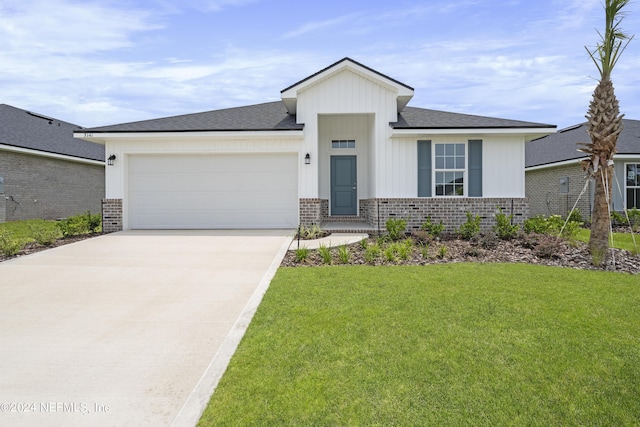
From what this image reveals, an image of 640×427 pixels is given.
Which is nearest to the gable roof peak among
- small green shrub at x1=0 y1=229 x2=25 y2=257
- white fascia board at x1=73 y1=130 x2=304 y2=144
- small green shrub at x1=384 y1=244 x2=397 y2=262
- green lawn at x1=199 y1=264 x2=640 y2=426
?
white fascia board at x1=73 y1=130 x2=304 y2=144

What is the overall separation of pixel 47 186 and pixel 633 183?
25.9 meters

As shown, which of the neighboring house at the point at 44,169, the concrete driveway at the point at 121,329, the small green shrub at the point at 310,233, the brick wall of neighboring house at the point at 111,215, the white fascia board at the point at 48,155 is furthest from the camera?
the neighboring house at the point at 44,169

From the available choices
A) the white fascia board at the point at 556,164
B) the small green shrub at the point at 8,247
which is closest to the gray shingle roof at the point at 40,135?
the small green shrub at the point at 8,247

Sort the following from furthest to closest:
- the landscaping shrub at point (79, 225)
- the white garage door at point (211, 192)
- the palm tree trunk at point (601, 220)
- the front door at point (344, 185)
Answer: the front door at point (344, 185)
the white garage door at point (211, 192)
the landscaping shrub at point (79, 225)
the palm tree trunk at point (601, 220)

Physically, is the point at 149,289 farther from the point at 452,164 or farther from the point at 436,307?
the point at 452,164

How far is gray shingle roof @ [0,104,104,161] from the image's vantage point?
644 inches

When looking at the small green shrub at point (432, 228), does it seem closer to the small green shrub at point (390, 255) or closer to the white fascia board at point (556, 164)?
the small green shrub at point (390, 255)

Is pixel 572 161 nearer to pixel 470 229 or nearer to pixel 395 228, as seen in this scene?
pixel 470 229

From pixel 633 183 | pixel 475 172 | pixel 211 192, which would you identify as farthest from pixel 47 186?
pixel 633 183

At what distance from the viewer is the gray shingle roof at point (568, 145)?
54.6ft

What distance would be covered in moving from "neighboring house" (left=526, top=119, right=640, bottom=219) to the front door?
9.12 metres

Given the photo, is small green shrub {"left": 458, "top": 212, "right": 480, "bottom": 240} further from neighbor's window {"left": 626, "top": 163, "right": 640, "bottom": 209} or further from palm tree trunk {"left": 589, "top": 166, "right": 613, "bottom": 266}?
neighbor's window {"left": 626, "top": 163, "right": 640, "bottom": 209}

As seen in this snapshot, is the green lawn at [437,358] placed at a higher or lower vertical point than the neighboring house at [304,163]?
lower

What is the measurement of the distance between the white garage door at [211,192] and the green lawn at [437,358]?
7.06 meters
